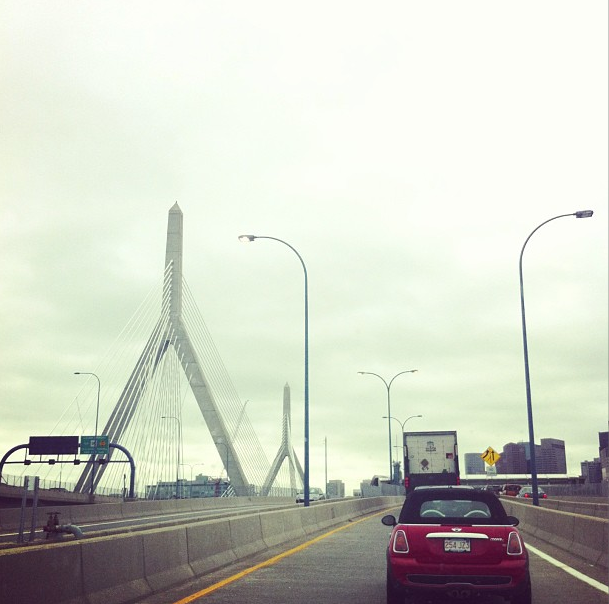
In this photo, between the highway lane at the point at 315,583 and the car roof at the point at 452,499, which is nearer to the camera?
the car roof at the point at 452,499

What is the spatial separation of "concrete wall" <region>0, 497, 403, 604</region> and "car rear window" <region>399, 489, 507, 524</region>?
322cm

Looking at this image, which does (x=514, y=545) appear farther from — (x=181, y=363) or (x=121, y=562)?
(x=181, y=363)

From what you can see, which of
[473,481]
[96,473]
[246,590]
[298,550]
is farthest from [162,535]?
[473,481]

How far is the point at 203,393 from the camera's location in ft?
146

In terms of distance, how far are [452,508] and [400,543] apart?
869mm

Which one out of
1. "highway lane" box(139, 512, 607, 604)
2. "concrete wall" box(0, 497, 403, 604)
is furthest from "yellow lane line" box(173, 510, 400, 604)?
"concrete wall" box(0, 497, 403, 604)

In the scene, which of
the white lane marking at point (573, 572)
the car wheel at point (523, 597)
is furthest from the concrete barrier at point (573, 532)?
the car wheel at point (523, 597)

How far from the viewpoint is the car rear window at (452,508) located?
9.02 m

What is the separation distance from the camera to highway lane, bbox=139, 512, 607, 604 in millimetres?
9625

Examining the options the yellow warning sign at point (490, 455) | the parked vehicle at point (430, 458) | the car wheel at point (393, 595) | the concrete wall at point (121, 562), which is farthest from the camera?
the yellow warning sign at point (490, 455)

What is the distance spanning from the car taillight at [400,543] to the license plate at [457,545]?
0.44 m

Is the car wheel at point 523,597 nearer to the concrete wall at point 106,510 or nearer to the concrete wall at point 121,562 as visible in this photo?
the concrete wall at point 121,562

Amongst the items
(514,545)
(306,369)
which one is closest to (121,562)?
(514,545)

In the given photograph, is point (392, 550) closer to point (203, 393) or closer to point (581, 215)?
point (581, 215)
